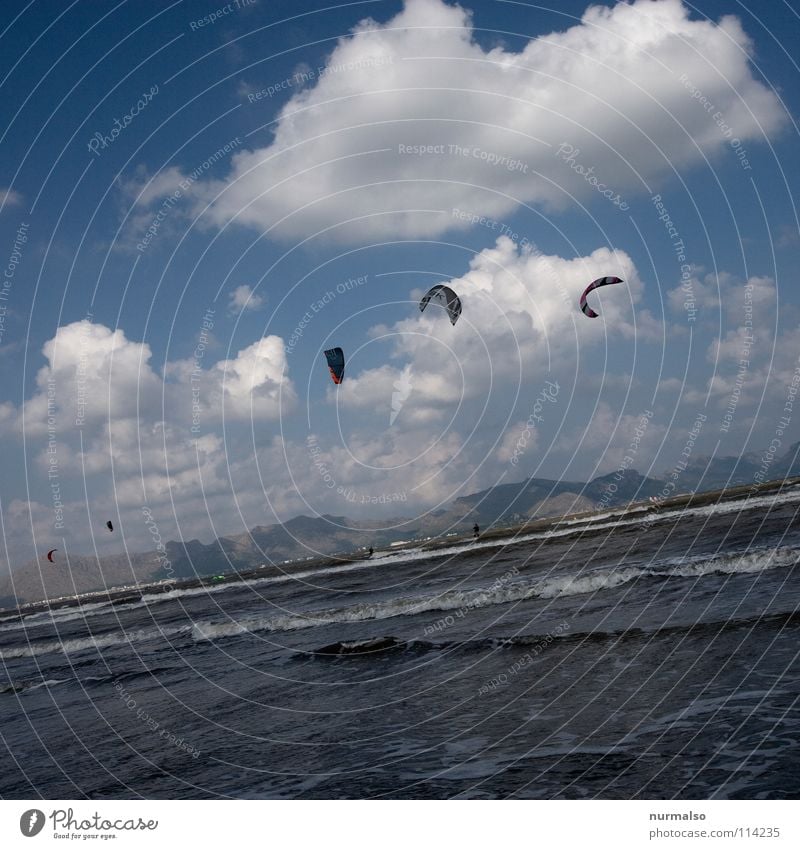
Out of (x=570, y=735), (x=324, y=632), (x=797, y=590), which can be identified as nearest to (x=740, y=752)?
(x=570, y=735)

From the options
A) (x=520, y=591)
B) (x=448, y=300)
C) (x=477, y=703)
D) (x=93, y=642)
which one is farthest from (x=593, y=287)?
(x=93, y=642)

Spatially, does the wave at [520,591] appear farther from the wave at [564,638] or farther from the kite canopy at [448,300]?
the kite canopy at [448,300]

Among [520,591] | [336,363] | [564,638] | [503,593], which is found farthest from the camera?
[336,363]

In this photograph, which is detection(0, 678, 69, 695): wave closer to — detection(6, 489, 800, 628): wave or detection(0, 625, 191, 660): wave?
detection(0, 625, 191, 660): wave

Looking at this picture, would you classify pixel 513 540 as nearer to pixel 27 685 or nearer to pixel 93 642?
pixel 93 642

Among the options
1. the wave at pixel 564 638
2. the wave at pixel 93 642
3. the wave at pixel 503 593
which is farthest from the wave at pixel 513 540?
the wave at pixel 564 638
